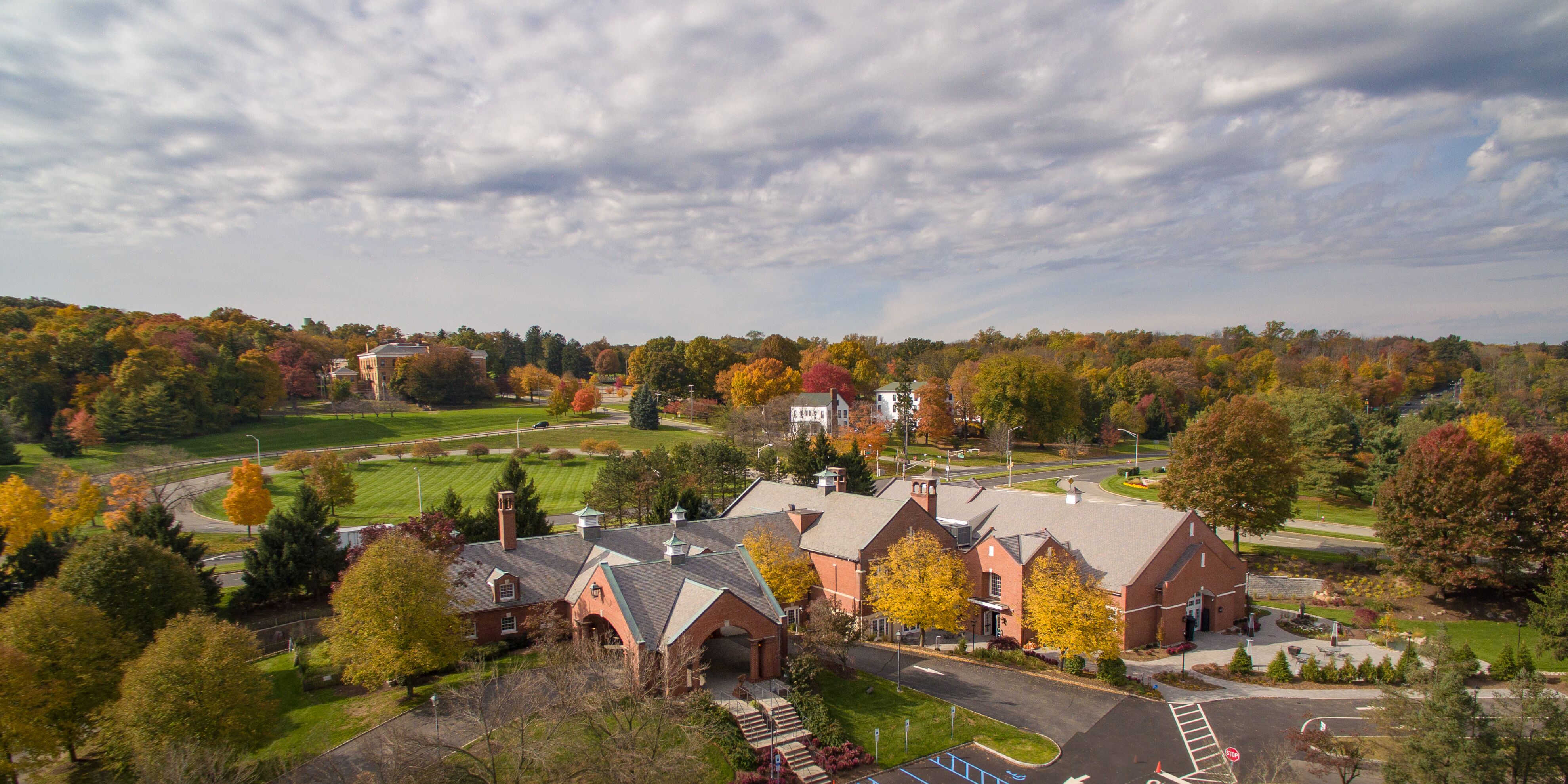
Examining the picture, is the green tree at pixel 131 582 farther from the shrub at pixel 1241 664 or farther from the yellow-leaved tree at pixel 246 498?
the shrub at pixel 1241 664

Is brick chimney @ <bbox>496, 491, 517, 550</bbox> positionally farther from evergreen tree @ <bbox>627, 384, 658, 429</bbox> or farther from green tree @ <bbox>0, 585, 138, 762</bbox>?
evergreen tree @ <bbox>627, 384, 658, 429</bbox>

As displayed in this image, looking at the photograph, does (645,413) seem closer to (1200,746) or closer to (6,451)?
(6,451)

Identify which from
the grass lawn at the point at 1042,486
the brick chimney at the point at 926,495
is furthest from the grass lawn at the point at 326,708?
the grass lawn at the point at 1042,486

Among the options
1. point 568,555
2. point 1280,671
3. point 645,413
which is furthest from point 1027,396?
point 568,555

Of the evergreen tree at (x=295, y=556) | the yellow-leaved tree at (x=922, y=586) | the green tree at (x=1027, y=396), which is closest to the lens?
the yellow-leaved tree at (x=922, y=586)

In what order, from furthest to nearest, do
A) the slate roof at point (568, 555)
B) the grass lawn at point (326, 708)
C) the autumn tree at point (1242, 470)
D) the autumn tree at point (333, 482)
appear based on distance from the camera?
the autumn tree at point (333, 482) < the autumn tree at point (1242, 470) < the slate roof at point (568, 555) < the grass lawn at point (326, 708)

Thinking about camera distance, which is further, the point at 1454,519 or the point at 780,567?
the point at 1454,519

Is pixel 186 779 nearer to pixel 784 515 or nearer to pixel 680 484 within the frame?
pixel 784 515
